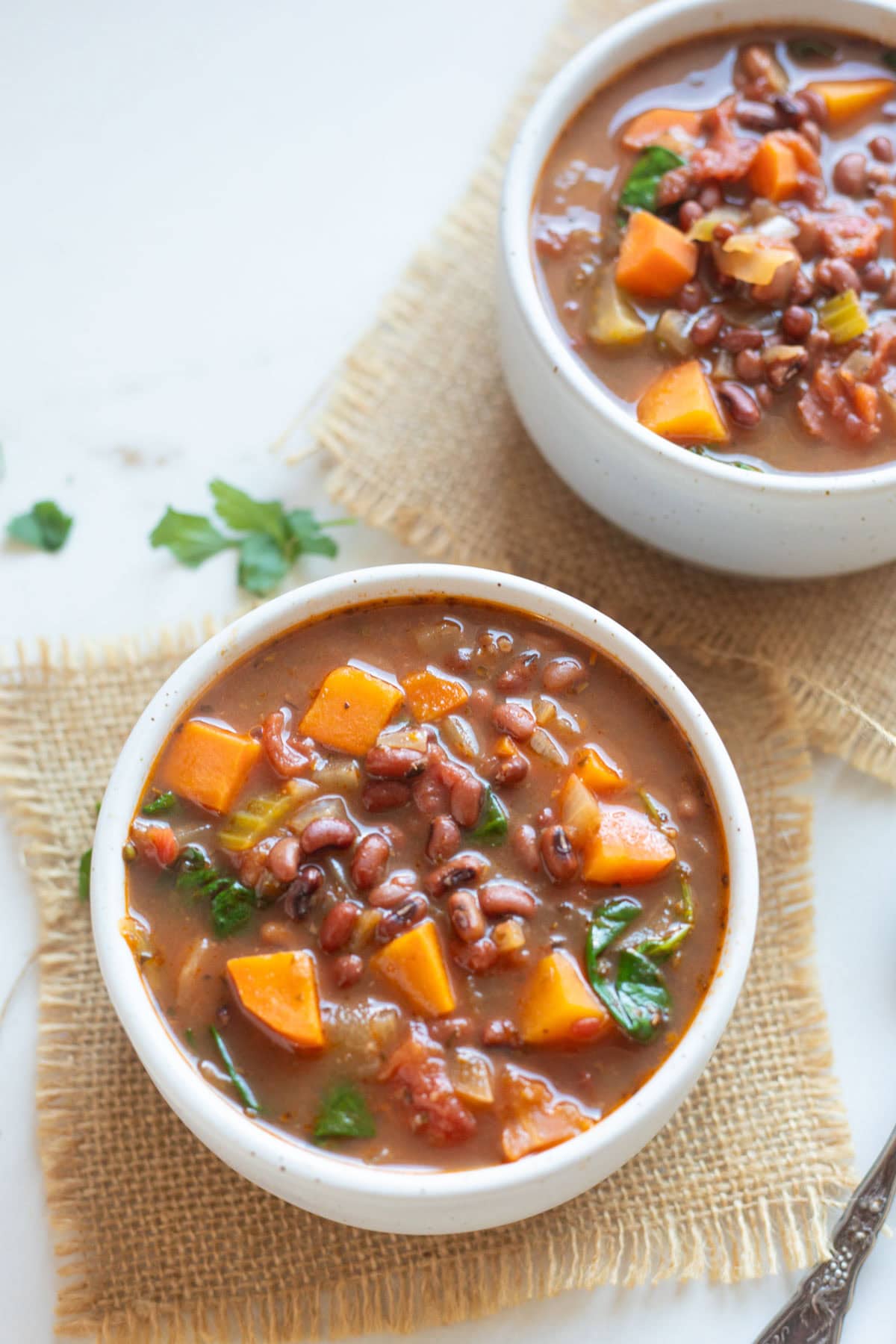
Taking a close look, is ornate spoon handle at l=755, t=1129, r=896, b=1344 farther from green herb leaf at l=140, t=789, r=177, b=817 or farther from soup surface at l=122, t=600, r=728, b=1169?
green herb leaf at l=140, t=789, r=177, b=817

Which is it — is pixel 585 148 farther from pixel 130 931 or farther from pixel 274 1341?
pixel 274 1341

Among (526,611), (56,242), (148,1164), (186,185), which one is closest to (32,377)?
(56,242)

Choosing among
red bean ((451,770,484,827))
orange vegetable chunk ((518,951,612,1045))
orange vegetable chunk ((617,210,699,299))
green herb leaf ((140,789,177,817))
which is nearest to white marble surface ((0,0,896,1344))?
green herb leaf ((140,789,177,817))

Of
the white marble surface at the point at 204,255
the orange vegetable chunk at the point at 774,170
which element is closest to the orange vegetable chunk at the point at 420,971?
the white marble surface at the point at 204,255

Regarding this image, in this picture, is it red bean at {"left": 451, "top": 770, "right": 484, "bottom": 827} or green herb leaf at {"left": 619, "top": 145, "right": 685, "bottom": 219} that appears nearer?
red bean at {"left": 451, "top": 770, "right": 484, "bottom": 827}

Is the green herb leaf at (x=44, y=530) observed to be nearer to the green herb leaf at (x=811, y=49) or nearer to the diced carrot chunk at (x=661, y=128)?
the diced carrot chunk at (x=661, y=128)
